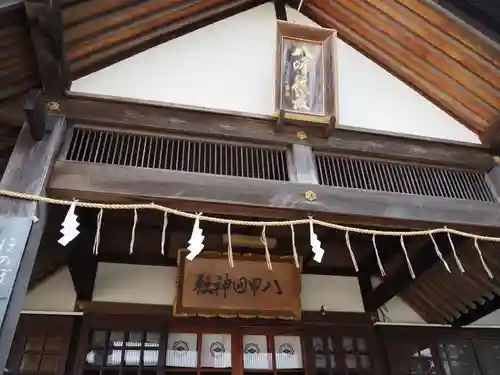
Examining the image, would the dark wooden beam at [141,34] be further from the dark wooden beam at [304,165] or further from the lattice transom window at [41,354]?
the lattice transom window at [41,354]

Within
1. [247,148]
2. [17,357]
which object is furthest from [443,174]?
[17,357]

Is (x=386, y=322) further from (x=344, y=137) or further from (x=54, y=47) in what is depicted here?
(x=54, y=47)

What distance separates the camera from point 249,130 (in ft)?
14.5

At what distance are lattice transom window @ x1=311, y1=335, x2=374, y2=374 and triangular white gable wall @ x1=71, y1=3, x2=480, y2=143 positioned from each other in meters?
2.59

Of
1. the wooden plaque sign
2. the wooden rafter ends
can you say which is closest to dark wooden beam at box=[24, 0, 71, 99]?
the wooden plaque sign

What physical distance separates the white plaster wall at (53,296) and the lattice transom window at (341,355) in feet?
9.49

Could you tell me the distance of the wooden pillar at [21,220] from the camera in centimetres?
287

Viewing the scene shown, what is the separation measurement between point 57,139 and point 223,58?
2.11 metres

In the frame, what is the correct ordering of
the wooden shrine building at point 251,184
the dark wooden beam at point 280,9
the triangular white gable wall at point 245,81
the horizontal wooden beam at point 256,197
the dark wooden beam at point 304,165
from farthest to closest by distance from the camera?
1. the dark wooden beam at point 280,9
2. the triangular white gable wall at point 245,81
3. the dark wooden beam at point 304,165
4. the wooden shrine building at point 251,184
5. the horizontal wooden beam at point 256,197

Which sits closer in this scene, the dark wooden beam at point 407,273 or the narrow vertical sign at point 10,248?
the narrow vertical sign at point 10,248

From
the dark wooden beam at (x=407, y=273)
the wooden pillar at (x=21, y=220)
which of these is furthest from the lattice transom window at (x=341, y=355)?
the wooden pillar at (x=21, y=220)

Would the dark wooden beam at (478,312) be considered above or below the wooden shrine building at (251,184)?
below

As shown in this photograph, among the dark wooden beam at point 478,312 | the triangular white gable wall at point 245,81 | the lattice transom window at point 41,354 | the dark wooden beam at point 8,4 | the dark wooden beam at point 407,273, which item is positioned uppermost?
the triangular white gable wall at point 245,81

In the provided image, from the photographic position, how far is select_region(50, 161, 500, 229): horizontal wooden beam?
362 cm
